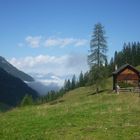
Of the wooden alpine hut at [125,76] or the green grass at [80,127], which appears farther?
the wooden alpine hut at [125,76]

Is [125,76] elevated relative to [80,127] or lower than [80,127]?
elevated

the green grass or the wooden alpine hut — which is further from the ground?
the wooden alpine hut

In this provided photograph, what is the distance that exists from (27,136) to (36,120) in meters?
6.02

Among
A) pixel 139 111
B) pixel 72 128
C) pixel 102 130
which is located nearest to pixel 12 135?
pixel 72 128

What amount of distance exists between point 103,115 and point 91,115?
962 millimetres

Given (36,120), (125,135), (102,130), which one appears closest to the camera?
(125,135)

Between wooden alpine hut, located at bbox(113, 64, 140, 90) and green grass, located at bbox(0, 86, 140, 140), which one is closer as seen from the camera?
green grass, located at bbox(0, 86, 140, 140)

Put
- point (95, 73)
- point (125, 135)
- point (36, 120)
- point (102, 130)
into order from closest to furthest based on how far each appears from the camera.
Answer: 1. point (125, 135)
2. point (102, 130)
3. point (36, 120)
4. point (95, 73)

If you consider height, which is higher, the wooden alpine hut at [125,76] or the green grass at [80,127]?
the wooden alpine hut at [125,76]

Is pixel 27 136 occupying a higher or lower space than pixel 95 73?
lower

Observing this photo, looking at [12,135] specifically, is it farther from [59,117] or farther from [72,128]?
[59,117]

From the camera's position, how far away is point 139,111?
29703 mm

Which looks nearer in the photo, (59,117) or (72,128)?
(72,128)

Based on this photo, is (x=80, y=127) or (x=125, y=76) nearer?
(x=80, y=127)
